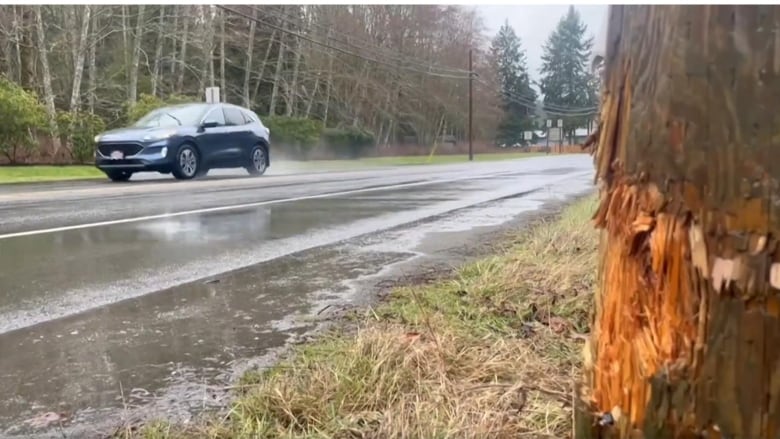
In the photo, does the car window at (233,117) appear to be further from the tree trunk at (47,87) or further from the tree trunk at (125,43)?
the tree trunk at (47,87)

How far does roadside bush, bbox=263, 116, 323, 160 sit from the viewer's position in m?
20.1

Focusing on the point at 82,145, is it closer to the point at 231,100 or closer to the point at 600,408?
the point at 231,100

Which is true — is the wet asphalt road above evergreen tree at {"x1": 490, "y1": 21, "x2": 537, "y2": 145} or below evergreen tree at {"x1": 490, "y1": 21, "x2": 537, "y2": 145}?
below

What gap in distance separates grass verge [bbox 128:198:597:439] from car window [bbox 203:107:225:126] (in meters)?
10.4

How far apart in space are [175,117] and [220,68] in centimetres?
851

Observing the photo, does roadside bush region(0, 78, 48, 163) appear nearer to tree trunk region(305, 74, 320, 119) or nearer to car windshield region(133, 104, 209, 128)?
car windshield region(133, 104, 209, 128)

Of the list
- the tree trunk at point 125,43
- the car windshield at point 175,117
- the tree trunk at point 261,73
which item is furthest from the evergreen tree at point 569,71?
the tree trunk at point 125,43

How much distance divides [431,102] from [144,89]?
61.4ft

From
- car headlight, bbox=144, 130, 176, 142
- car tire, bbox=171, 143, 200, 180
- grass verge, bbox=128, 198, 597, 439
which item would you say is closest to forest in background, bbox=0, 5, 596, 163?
car headlight, bbox=144, 130, 176, 142

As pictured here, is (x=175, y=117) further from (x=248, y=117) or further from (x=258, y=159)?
(x=258, y=159)

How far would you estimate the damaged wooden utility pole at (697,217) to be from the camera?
1087mm

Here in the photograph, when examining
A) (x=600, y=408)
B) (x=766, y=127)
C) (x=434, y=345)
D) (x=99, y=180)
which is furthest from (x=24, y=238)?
(x=99, y=180)

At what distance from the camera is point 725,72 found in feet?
3.59

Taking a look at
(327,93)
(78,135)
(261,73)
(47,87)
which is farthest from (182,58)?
(327,93)
